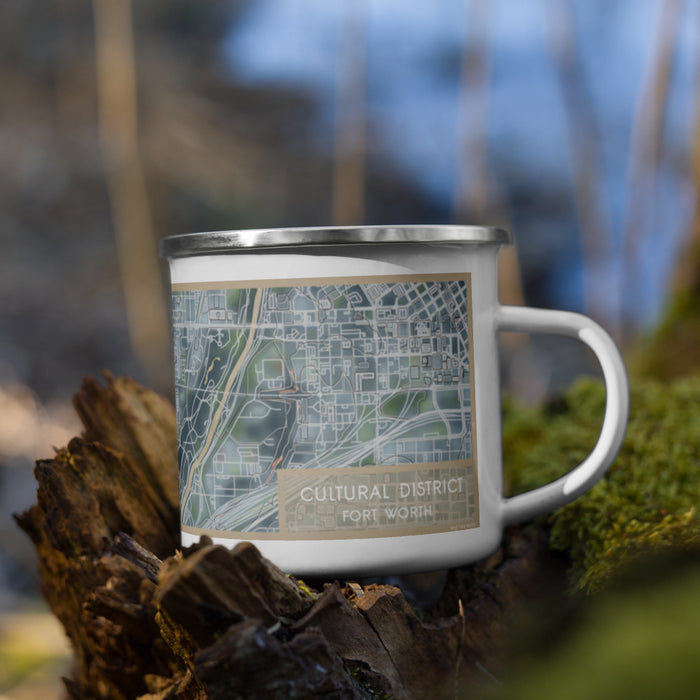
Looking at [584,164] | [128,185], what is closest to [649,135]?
[584,164]

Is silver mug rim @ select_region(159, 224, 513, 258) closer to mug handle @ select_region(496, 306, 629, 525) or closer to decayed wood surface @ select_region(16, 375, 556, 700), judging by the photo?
mug handle @ select_region(496, 306, 629, 525)

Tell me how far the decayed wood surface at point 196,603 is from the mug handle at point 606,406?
0.08 metres

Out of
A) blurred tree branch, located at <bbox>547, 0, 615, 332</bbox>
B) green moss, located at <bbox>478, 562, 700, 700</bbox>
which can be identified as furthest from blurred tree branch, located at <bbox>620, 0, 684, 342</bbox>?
green moss, located at <bbox>478, 562, 700, 700</bbox>

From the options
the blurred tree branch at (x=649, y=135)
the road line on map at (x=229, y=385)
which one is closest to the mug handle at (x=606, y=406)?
the road line on map at (x=229, y=385)

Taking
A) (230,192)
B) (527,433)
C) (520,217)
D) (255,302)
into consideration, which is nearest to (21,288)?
(230,192)

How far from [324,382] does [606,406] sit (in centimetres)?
31

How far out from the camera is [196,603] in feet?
1.83

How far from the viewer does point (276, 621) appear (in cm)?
61

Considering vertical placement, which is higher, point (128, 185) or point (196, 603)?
point (128, 185)

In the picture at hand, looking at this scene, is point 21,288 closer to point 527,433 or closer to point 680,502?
point 527,433

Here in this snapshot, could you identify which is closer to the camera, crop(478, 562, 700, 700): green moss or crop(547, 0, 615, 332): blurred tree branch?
crop(478, 562, 700, 700): green moss

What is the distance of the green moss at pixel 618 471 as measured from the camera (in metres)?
0.81

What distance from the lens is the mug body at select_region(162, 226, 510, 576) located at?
0.73 meters

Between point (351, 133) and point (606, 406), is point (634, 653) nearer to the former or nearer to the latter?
point (606, 406)
